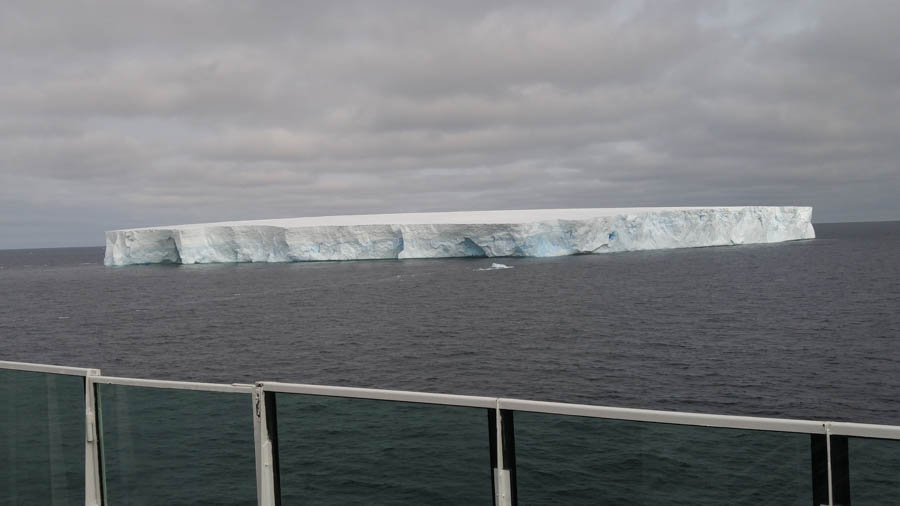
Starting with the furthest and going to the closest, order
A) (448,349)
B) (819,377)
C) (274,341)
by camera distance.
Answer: (274,341)
(448,349)
(819,377)

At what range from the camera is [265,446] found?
8.29ft

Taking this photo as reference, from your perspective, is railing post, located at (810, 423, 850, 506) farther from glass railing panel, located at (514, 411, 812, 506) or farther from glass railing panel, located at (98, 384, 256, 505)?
glass railing panel, located at (98, 384, 256, 505)

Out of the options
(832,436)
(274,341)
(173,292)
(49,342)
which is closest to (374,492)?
(832,436)

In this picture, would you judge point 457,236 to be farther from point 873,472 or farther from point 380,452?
point 873,472

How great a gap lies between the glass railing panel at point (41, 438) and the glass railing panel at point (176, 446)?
162mm

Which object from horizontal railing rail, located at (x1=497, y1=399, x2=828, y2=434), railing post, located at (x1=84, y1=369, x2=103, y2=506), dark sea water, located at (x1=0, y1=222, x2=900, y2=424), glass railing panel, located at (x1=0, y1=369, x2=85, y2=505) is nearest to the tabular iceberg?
dark sea water, located at (x1=0, y1=222, x2=900, y2=424)

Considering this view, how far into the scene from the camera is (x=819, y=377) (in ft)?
53.2

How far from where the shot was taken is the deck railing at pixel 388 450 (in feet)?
6.38

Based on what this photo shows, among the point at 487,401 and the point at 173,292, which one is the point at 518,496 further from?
the point at 173,292

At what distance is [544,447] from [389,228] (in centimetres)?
5459

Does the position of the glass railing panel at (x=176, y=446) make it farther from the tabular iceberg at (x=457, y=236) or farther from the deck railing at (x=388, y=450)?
the tabular iceberg at (x=457, y=236)

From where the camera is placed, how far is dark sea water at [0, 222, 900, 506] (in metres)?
2.20

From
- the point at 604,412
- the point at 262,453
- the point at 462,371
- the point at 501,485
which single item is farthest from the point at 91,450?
the point at 462,371

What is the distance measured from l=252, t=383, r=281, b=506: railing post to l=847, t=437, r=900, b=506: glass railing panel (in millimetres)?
1919
